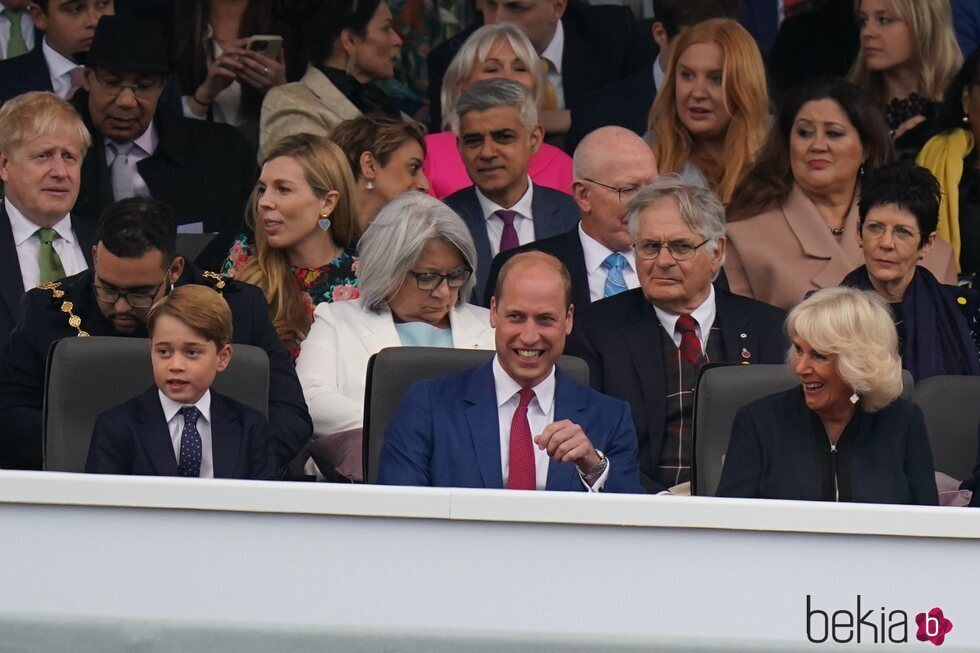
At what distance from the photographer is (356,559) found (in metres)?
4.01

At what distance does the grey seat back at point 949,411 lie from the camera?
204 inches

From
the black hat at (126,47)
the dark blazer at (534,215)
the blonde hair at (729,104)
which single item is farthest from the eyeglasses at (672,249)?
the black hat at (126,47)

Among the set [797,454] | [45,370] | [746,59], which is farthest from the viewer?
[746,59]

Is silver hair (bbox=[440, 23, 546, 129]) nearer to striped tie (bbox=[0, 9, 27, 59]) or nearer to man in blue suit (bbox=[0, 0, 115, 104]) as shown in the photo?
man in blue suit (bbox=[0, 0, 115, 104])

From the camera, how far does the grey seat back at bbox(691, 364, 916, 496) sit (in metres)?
4.91

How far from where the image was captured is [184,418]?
15.6ft

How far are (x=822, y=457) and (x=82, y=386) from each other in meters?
1.85

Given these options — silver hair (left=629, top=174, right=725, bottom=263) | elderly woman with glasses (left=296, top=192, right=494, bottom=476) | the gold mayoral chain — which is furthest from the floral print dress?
silver hair (left=629, top=174, right=725, bottom=263)

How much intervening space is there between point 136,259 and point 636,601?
1.83 metres

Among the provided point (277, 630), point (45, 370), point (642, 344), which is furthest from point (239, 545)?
point (642, 344)

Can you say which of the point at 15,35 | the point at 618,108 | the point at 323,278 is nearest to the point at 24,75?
the point at 15,35

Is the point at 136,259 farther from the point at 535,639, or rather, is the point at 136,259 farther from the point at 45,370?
the point at 535,639

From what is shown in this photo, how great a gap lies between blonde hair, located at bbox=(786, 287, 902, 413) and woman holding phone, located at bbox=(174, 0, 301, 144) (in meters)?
2.88

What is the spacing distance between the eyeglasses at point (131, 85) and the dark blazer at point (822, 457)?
104 inches
